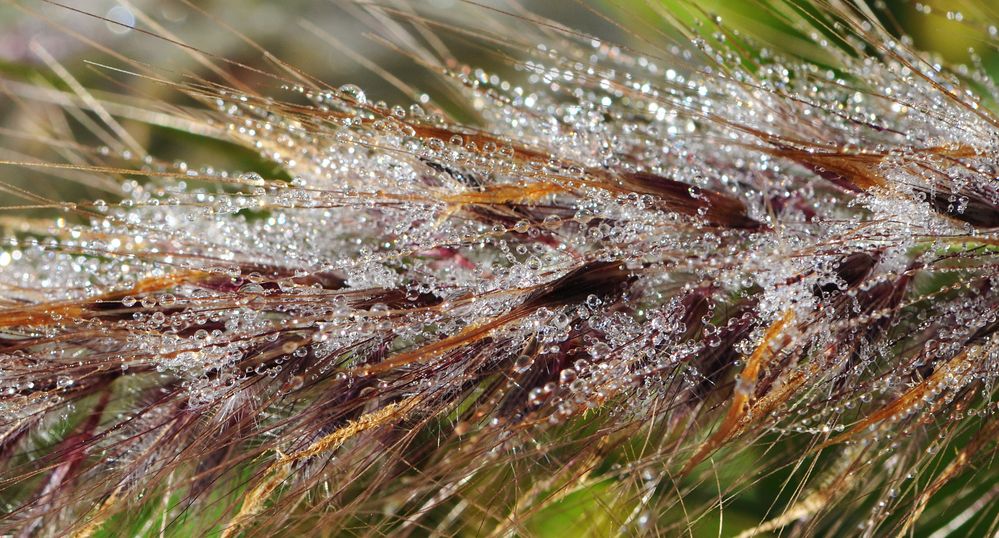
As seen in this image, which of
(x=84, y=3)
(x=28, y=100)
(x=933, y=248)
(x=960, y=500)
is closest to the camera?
(x=933, y=248)

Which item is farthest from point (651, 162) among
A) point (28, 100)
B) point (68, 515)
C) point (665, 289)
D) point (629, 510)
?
point (28, 100)

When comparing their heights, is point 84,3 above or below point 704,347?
below

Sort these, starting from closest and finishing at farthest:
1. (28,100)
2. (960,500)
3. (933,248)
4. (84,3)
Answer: (933,248) < (960,500) < (28,100) < (84,3)

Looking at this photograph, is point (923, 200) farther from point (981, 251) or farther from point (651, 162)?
point (651, 162)

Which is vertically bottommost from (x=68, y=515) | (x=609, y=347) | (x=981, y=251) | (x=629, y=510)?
(x=68, y=515)

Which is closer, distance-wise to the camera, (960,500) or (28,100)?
(960,500)

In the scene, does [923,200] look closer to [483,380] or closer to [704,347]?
[704,347]

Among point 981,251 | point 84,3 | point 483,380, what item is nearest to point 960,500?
point 981,251

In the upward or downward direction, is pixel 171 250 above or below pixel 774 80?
below

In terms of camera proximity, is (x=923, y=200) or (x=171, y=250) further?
(x=171, y=250)
